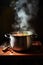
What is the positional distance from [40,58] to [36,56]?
0.12ft

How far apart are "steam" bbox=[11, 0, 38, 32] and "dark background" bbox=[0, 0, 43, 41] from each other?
2.5 inches

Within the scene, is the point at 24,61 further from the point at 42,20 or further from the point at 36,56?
the point at 42,20

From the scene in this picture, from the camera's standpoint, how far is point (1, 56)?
1.07 metres

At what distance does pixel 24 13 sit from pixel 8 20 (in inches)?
10.0

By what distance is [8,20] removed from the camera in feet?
6.11

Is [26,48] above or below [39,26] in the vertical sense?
below

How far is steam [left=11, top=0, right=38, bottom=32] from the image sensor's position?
182 cm

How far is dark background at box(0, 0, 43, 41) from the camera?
6.00 feet

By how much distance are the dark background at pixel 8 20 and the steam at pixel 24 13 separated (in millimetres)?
65

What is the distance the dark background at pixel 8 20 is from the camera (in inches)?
71.9

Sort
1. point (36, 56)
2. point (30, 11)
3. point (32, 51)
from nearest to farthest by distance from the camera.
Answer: point (36, 56)
point (32, 51)
point (30, 11)

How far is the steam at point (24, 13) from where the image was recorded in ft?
5.96

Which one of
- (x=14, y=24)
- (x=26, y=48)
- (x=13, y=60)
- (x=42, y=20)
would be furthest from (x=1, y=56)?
(x=42, y=20)

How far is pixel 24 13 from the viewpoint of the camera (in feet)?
6.04
